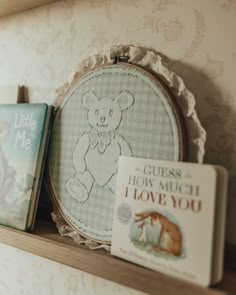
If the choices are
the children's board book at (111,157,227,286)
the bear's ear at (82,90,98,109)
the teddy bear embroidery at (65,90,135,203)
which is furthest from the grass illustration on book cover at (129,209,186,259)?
the bear's ear at (82,90,98,109)

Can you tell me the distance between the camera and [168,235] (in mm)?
482

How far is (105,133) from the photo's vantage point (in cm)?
62

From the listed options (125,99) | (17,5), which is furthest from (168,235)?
(17,5)

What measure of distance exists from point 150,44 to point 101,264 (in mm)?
404

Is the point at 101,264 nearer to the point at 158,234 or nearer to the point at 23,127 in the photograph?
the point at 158,234

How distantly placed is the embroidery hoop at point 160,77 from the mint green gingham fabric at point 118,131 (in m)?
→ 0.02

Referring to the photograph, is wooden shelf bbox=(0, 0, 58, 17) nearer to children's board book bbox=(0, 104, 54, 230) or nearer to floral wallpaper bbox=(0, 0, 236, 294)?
floral wallpaper bbox=(0, 0, 236, 294)

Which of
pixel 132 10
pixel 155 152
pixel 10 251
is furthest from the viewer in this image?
pixel 10 251

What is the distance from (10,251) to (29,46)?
51 centimetres

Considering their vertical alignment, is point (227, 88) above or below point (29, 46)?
below

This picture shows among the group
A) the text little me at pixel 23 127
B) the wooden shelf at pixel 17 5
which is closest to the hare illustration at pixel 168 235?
the text little me at pixel 23 127

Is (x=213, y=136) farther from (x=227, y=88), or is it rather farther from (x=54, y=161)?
(x=54, y=161)

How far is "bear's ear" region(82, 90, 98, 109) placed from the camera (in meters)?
0.65

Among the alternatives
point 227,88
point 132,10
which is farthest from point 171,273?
point 132,10
